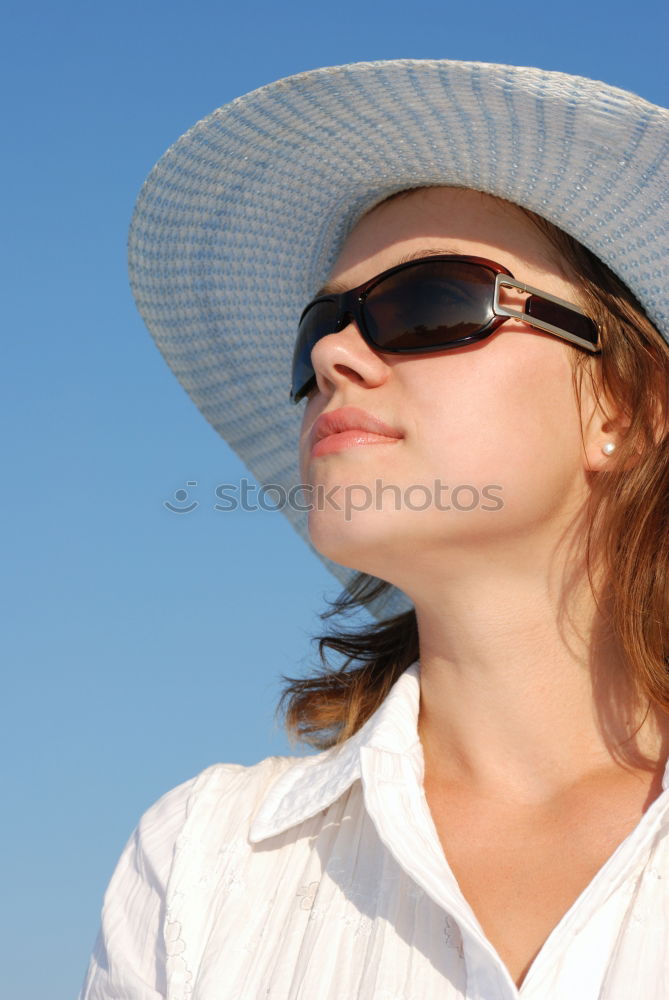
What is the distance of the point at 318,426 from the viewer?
2400 millimetres

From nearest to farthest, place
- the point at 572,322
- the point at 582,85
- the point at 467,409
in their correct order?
the point at 582,85, the point at 467,409, the point at 572,322

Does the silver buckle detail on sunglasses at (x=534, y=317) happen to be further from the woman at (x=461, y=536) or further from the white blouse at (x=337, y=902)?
the white blouse at (x=337, y=902)

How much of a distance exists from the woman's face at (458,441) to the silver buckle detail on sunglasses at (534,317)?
0.8 inches

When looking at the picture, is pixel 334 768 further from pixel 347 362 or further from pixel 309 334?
pixel 309 334

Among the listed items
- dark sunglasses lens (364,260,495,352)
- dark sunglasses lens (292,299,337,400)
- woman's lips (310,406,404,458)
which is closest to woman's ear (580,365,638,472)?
dark sunglasses lens (364,260,495,352)

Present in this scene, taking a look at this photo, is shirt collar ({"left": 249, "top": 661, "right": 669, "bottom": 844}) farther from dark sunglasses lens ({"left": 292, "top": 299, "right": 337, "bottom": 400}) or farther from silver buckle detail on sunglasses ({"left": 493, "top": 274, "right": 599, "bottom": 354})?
silver buckle detail on sunglasses ({"left": 493, "top": 274, "right": 599, "bottom": 354})

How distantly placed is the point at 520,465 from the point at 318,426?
0.47 m

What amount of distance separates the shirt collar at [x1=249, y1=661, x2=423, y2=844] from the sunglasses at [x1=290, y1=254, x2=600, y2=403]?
82 centimetres

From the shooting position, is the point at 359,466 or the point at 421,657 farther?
the point at 421,657

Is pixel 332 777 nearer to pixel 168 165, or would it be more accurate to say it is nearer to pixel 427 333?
pixel 427 333

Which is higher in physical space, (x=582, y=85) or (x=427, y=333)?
(x=582, y=85)

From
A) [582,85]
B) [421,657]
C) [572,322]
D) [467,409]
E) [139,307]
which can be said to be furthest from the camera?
[139,307]

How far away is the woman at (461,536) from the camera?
2049 millimetres

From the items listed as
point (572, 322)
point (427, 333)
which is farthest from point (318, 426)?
point (572, 322)
